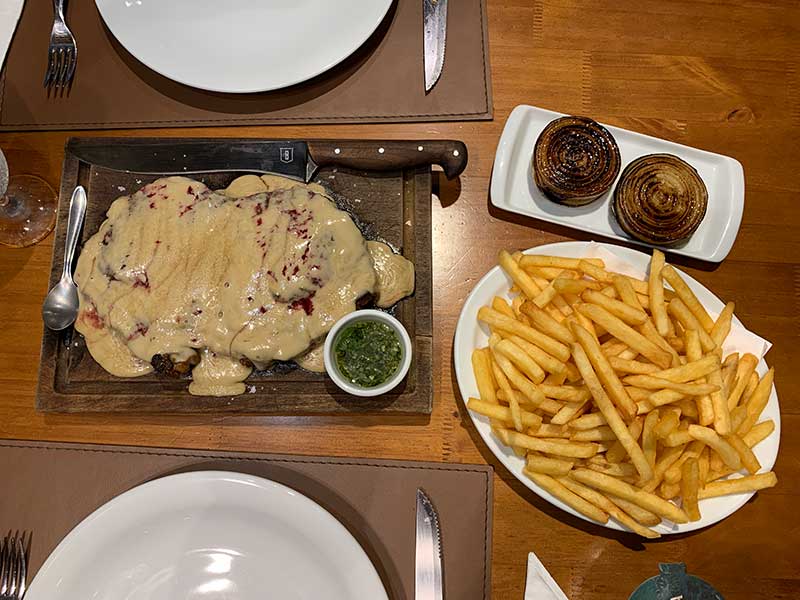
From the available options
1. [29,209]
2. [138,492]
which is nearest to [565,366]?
[138,492]

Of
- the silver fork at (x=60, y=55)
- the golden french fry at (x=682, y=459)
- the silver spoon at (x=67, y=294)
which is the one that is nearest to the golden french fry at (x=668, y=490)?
the golden french fry at (x=682, y=459)

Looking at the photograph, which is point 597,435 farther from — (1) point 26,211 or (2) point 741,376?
(1) point 26,211

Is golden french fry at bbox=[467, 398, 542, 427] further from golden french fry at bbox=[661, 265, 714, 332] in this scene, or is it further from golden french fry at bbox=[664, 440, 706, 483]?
golden french fry at bbox=[661, 265, 714, 332]

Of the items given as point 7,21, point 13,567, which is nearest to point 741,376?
point 13,567

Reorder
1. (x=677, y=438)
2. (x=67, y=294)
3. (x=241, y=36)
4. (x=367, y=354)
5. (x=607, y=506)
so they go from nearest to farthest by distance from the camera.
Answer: (x=677, y=438)
(x=607, y=506)
(x=367, y=354)
(x=67, y=294)
(x=241, y=36)

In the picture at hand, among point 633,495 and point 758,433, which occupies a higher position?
point 758,433

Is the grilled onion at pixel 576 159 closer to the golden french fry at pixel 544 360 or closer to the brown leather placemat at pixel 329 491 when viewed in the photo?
the golden french fry at pixel 544 360

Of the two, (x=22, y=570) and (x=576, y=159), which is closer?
(x=22, y=570)
